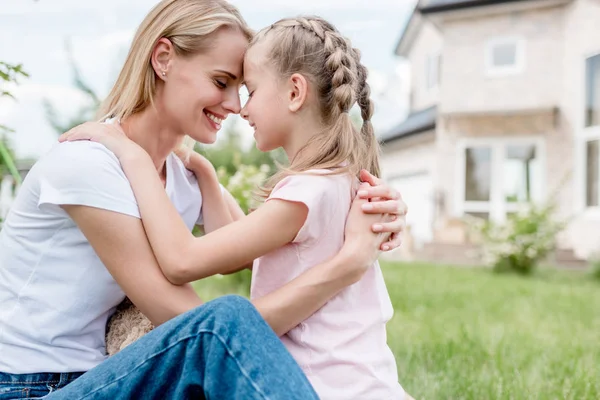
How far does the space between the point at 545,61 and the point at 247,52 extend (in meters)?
13.4

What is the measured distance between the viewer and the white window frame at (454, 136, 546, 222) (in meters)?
14.6

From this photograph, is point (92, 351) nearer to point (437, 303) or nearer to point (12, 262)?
point (12, 262)

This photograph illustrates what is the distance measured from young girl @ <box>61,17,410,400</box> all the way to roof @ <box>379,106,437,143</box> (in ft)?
47.5

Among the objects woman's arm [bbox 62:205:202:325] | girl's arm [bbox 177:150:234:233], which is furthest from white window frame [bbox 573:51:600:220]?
woman's arm [bbox 62:205:202:325]

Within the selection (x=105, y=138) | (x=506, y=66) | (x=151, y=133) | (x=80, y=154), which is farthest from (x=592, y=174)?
(x=80, y=154)

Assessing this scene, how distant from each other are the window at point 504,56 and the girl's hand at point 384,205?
44.3 feet

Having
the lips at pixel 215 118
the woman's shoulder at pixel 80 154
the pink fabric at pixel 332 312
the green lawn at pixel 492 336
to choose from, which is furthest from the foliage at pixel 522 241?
the woman's shoulder at pixel 80 154

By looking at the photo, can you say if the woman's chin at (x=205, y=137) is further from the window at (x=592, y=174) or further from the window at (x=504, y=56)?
the window at (x=504, y=56)

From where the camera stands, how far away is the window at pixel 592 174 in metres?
12.6

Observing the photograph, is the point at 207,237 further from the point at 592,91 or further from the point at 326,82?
the point at 592,91

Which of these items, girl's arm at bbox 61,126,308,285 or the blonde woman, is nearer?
the blonde woman

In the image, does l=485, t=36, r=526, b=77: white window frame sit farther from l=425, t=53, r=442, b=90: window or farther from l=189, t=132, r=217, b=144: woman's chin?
l=189, t=132, r=217, b=144: woman's chin

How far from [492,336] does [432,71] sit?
1461 cm

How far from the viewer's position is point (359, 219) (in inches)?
73.7
